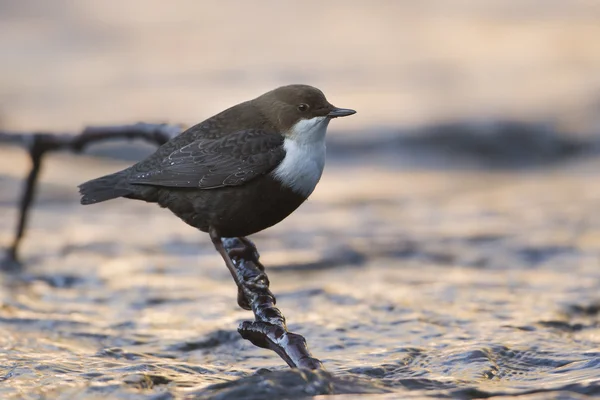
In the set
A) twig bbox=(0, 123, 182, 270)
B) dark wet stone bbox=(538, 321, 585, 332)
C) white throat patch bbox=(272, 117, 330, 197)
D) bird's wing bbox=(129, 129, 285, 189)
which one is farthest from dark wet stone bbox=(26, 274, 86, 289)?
dark wet stone bbox=(538, 321, 585, 332)

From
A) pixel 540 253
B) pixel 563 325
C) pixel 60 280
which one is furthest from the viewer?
pixel 540 253

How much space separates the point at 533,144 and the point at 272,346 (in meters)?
8.11

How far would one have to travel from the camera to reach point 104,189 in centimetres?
477

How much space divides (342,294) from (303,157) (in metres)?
2.38

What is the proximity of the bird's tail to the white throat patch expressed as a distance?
2.52 ft

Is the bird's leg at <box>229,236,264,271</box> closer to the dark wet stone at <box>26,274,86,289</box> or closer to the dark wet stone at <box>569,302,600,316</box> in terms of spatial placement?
the dark wet stone at <box>569,302,600,316</box>

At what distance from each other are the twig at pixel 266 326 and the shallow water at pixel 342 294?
104 mm

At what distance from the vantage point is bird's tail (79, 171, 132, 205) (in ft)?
15.5

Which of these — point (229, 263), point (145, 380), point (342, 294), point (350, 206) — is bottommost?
point (145, 380)

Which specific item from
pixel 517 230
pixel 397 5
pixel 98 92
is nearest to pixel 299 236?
pixel 517 230

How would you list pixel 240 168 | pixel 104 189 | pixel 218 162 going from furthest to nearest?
pixel 104 189 < pixel 218 162 < pixel 240 168

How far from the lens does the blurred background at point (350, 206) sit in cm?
534

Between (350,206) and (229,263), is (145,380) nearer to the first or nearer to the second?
(229,263)

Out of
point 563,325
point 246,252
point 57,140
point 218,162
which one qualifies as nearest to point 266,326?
point 246,252
